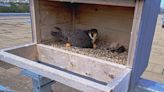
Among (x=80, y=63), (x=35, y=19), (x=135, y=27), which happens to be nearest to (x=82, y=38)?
(x=80, y=63)

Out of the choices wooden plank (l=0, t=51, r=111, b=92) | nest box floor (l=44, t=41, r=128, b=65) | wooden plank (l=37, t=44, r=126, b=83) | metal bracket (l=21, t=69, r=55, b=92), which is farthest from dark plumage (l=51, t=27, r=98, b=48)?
wooden plank (l=0, t=51, r=111, b=92)

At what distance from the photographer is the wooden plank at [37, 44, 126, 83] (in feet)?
3.15

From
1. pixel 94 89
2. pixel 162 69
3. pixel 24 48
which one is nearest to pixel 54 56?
pixel 24 48

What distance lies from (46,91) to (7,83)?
1.10m

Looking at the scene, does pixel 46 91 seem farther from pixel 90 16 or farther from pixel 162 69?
pixel 162 69

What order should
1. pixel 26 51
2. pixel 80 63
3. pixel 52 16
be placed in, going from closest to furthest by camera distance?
pixel 80 63
pixel 26 51
pixel 52 16

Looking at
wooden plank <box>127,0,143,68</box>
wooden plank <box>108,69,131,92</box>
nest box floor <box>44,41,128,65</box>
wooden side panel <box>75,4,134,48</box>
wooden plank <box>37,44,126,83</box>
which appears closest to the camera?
wooden plank <box>108,69,131,92</box>

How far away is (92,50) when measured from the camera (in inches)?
49.0

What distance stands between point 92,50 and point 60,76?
507mm

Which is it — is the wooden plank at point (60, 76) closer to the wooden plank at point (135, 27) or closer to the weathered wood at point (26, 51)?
the weathered wood at point (26, 51)

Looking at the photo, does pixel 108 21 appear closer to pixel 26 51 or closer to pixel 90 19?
pixel 90 19

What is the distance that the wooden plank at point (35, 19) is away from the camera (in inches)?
46.1

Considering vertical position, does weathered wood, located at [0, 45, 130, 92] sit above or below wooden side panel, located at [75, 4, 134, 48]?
below

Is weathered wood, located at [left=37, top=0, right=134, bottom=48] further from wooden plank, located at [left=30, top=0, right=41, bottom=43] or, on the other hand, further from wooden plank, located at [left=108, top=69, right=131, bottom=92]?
wooden plank, located at [left=108, top=69, right=131, bottom=92]
